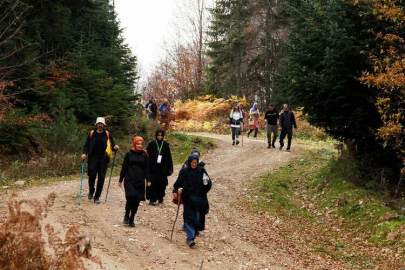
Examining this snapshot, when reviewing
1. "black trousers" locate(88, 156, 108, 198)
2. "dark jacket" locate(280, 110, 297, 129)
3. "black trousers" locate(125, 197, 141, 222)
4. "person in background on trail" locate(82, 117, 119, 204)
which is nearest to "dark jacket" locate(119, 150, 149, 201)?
"black trousers" locate(125, 197, 141, 222)

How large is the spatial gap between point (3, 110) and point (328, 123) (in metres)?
9.94

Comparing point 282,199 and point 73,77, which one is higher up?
point 73,77

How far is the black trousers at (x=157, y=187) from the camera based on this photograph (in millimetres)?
11445

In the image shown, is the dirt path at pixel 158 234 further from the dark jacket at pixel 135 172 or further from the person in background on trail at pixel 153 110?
the person in background on trail at pixel 153 110

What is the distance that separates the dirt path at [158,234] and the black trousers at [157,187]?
0.29 metres

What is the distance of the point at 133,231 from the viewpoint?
29.5 ft

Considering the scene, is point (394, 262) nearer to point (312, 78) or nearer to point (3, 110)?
point (312, 78)

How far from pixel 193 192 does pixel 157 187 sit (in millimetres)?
2971

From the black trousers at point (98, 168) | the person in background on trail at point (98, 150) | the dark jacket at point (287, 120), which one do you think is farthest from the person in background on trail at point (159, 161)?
the dark jacket at point (287, 120)

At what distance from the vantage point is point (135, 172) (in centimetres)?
933

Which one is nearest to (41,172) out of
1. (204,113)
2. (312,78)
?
(312,78)

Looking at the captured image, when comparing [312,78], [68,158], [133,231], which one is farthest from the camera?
[68,158]

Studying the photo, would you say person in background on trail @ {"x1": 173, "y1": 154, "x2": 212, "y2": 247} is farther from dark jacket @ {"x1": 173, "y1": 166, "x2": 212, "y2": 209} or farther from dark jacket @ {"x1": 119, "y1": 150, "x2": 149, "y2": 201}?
dark jacket @ {"x1": 119, "y1": 150, "x2": 149, "y2": 201}

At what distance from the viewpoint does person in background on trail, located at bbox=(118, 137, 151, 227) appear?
918 cm
